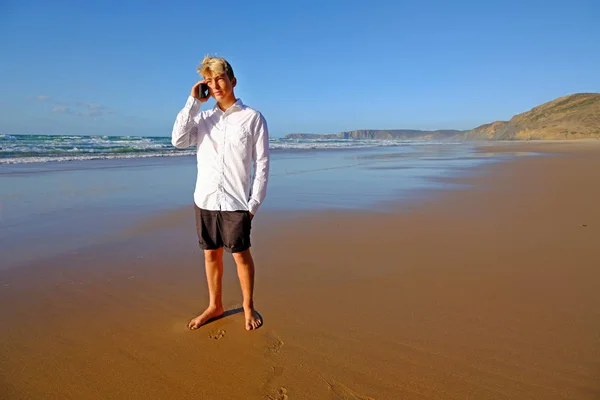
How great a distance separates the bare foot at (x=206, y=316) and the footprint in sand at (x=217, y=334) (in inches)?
5.0

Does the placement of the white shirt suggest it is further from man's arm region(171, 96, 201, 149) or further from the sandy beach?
the sandy beach

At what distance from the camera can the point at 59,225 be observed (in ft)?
17.0

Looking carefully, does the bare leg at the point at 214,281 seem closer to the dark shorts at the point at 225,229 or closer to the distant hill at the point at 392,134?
the dark shorts at the point at 225,229

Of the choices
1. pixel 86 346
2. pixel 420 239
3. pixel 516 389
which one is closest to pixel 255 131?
pixel 86 346

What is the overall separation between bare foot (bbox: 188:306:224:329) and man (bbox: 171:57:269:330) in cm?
32

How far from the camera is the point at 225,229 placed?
2.45 m

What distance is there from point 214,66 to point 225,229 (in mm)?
1039

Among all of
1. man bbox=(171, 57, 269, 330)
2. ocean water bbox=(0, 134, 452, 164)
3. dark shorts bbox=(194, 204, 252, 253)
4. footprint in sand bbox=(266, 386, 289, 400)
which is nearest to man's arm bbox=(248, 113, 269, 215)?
man bbox=(171, 57, 269, 330)

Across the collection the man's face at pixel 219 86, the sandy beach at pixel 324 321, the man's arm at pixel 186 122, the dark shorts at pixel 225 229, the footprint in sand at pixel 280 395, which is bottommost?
the footprint in sand at pixel 280 395

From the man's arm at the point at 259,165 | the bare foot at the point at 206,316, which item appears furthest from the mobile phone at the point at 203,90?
the bare foot at the point at 206,316

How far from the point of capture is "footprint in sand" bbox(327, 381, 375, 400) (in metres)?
1.83

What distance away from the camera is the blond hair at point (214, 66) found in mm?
2309

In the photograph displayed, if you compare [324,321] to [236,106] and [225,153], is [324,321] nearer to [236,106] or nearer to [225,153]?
[225,153]

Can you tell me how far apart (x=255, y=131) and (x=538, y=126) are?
7657cm
